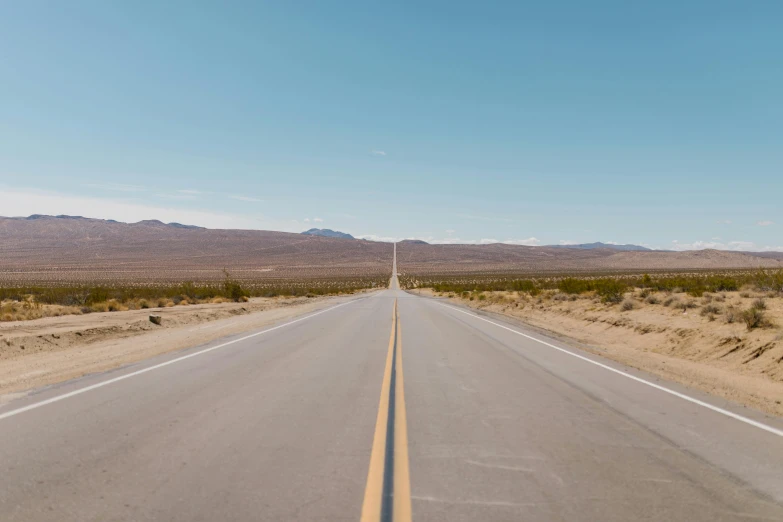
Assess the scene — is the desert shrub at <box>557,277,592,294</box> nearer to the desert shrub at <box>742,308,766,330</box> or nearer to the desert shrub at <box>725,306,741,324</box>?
the desert shrub at <box>725,306,741,324</box>

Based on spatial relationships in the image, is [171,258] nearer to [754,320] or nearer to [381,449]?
[754,320]

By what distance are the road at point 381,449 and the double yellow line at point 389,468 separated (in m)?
0.02

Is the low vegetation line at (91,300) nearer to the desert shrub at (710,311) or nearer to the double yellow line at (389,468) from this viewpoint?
the double yellow line at (389,468)

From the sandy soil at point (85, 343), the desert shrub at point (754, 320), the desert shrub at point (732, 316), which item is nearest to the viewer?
the sandy soil at point (85, 343)

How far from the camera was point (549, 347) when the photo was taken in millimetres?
16281

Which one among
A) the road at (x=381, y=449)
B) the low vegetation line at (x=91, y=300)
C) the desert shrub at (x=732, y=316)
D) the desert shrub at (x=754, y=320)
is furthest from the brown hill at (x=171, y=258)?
the road at (x=381, y=449)

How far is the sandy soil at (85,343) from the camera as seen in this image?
11172mm

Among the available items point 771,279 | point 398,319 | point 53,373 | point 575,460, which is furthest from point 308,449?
point 771,279

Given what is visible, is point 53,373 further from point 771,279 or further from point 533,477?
point 771,279

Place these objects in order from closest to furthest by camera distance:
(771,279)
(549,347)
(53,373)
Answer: (53,373) < (549,347) < (771,279)

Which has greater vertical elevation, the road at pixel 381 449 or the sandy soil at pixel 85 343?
the road at pixel 381 449

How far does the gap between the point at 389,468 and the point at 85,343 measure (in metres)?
14.8

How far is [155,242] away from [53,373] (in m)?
196

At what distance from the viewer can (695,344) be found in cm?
1636
